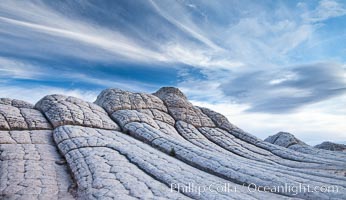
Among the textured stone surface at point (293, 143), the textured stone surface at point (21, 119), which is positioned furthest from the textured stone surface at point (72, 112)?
the textured stone surface at point (293, 143)

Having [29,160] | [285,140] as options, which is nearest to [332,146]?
[285,140]

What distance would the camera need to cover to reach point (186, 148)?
9.91 metres

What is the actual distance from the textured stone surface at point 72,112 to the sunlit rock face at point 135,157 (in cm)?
4

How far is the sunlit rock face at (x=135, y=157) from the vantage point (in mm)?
6242

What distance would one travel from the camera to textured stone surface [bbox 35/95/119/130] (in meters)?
11.6

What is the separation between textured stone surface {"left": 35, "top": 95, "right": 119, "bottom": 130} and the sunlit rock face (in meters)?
0.04

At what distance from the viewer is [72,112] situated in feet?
39.7

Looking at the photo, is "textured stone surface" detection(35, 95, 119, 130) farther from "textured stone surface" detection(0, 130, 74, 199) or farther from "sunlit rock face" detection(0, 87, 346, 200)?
"textured stone surface" detection(0, 130, 74, 199)

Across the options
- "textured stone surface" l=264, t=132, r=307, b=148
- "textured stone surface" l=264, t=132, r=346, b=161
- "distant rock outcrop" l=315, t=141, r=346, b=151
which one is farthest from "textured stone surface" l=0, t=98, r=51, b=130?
"distant rock outcrop" l=315, t=141, r=346, b=151

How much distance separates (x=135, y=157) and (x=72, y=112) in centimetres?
533

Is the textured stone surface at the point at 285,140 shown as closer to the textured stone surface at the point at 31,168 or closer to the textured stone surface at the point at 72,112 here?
the textured stone surface at the point at 72,112

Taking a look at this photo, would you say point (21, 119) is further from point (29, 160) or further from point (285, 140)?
point (285, 140)

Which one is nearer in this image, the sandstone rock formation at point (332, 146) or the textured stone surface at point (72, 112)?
the textured stone surface at point (72, 112)

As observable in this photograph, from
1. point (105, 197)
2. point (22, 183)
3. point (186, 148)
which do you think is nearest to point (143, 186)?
point (105, 197)
